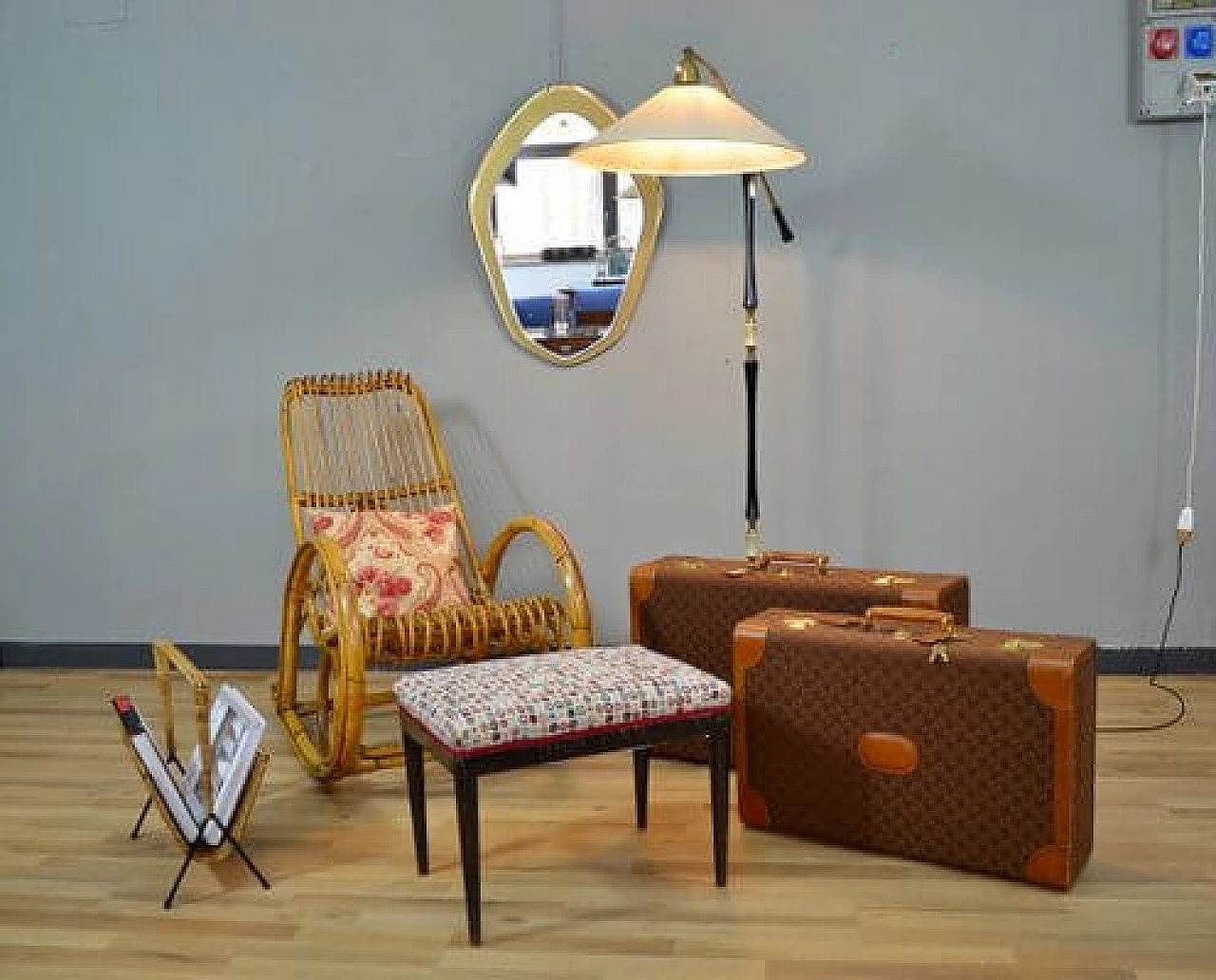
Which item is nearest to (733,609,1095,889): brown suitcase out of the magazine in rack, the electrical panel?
the magazine in rack

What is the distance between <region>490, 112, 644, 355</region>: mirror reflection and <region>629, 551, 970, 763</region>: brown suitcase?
3.33ft

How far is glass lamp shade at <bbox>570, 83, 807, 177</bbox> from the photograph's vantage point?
9.39 ft

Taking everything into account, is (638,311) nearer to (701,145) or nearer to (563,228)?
(563,228)

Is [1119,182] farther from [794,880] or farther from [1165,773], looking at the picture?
[794,880]

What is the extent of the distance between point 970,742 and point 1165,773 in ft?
2.72

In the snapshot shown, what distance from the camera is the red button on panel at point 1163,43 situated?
139 inches

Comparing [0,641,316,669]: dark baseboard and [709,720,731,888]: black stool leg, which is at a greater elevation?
[709,720,731,888]: black stool leg

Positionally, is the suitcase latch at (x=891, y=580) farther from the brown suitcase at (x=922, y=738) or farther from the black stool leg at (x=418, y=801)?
the black stool leg at (x=418, y=801)

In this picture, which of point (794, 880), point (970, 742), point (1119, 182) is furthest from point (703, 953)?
point (1119, 182)

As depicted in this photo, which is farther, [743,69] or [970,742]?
[743,69]

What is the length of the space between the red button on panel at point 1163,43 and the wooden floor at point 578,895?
5.71ft

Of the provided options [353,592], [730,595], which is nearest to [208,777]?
[353,592]

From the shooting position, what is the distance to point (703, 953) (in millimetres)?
2170

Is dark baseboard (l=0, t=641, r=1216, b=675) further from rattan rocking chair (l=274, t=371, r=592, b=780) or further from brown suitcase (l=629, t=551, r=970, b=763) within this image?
brown suitcase (l=629, t=551, r=970, b=763)
